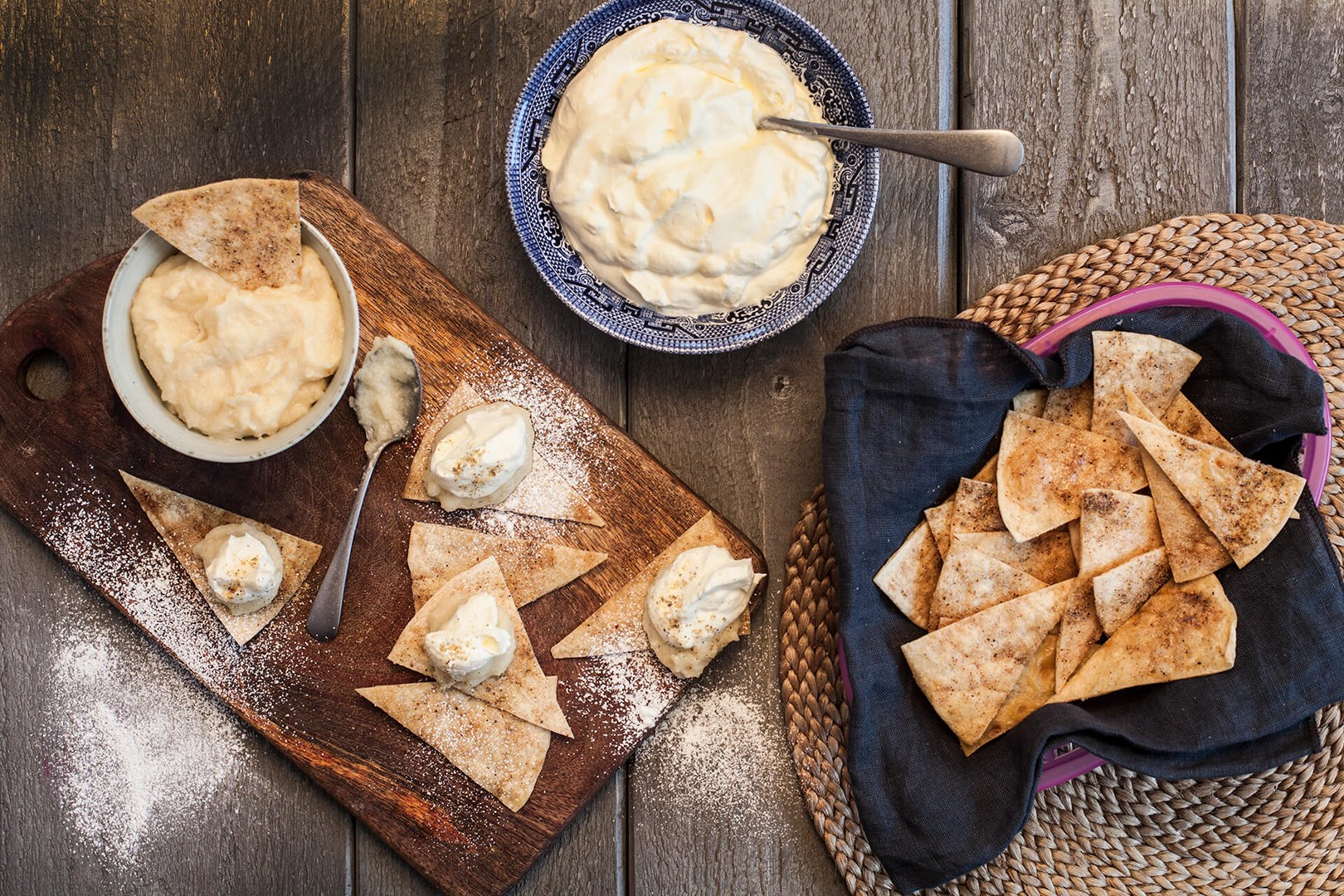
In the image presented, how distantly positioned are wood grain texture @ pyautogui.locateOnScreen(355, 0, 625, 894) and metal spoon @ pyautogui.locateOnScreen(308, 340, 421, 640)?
0.21m

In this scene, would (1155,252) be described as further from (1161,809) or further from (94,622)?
(94,622)

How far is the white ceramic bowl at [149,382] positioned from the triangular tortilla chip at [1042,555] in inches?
42.9

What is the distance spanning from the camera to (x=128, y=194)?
1.81 metres

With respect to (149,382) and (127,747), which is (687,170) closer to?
(149,382)

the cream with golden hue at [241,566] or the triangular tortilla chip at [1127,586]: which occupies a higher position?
the triangular tortilla chip at [1127,586]

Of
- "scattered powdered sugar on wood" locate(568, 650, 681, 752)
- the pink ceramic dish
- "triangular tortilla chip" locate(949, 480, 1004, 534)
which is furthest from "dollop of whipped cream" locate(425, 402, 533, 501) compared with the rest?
"triangular tortilla chip" locate(949, 480, 1004, 534)

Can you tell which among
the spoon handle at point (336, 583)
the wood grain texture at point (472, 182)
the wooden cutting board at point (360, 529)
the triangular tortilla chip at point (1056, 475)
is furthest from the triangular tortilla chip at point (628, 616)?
the triangular tortilla chip at point (1056, 475)

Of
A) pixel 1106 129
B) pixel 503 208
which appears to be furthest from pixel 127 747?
pixel 1106 129

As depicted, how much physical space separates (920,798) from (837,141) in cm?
110

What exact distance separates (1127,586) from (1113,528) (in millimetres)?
94

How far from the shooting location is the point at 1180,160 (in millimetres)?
1745

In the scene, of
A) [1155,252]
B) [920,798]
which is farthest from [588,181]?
[920,798]

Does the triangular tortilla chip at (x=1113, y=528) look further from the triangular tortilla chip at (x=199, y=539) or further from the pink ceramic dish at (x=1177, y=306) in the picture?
the triangular tortilla chip at (x=199, y=539)

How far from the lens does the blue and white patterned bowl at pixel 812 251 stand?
163 centimetres
